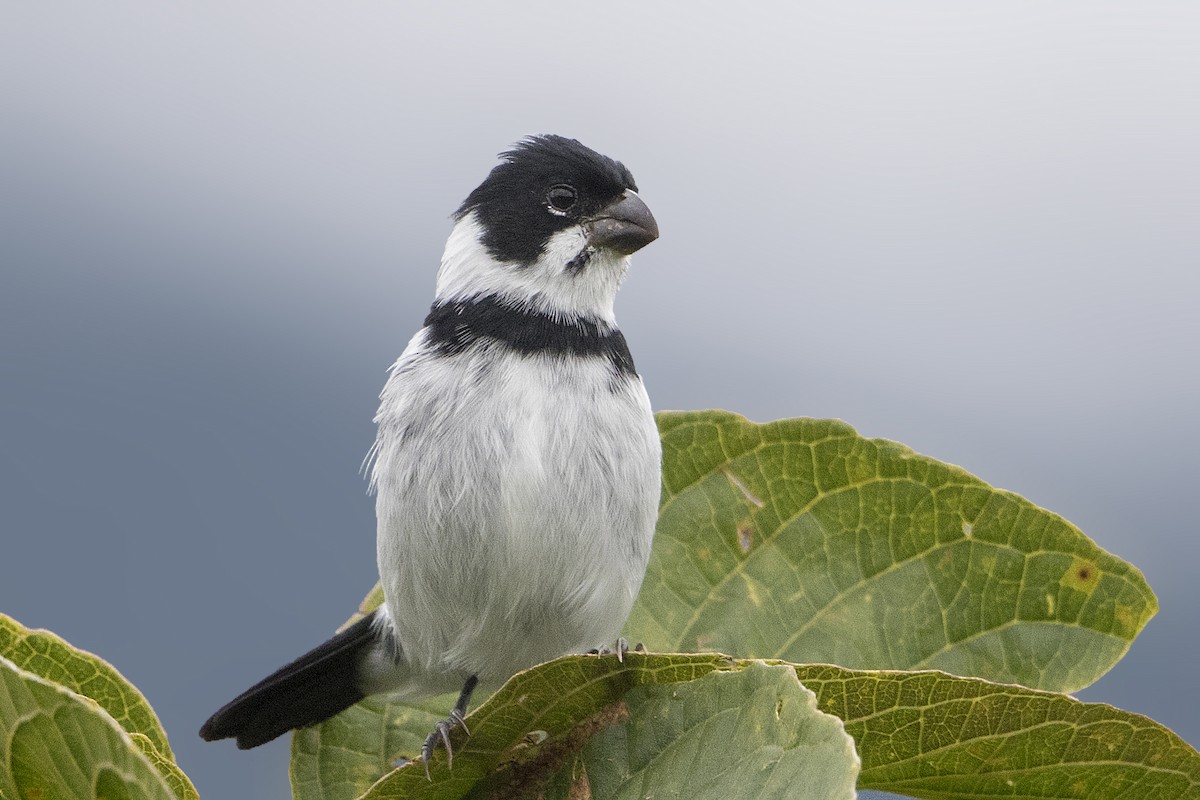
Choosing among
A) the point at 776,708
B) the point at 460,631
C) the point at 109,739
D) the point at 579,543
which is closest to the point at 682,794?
the point at 776,708

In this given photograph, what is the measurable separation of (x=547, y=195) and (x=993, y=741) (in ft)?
7.68

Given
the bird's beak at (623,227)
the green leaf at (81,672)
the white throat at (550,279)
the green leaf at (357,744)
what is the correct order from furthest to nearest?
1. the bird's beak at (623,227)
2. the white throat at (550,279)
3. the green leaf at (357,744)
4. the green leaf at (81,672)

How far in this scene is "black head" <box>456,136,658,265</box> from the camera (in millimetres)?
3996

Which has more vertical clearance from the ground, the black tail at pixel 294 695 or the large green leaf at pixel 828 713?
the large green leaf at pixel 828 713

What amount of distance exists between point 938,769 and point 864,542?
998 mm

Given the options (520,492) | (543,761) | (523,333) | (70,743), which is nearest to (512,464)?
(520,492)

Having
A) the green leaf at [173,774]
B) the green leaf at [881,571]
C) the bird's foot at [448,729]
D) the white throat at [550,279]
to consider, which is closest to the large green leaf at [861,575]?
the green leaf at [881,571]

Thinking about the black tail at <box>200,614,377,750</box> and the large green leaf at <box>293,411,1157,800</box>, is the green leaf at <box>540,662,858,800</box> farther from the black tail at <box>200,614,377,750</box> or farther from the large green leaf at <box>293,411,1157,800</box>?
the black tail at <box>200,614,377,750</box>

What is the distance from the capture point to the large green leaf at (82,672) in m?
2.57

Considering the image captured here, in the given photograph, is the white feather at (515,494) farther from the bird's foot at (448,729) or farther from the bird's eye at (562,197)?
the bird's eye at (562,197)

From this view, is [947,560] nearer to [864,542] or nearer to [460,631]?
[864,542]

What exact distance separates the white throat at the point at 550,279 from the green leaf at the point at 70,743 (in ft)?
7.01

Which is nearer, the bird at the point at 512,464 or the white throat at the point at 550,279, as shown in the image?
the bird at the point at 512,464

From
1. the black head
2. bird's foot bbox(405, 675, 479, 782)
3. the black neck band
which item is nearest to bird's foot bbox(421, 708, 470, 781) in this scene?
bird's foot bbox(405, 675, 479, 782)
